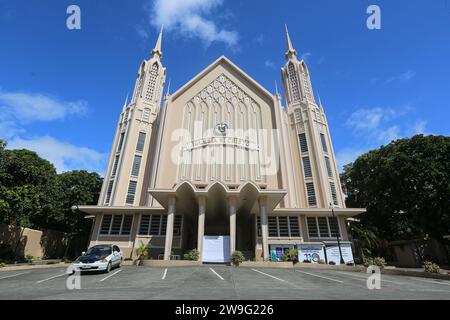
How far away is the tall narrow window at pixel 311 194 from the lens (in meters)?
31.0

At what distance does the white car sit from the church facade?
7.52 metres

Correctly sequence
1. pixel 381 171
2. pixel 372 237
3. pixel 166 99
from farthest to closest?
pixel 166 99
pixel 381 171
pixel 372 237

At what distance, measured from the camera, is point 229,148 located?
32531 millimetres

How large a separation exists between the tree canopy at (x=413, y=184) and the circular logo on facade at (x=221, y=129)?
838 inches

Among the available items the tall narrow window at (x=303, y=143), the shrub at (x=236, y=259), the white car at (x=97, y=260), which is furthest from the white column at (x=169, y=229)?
the tall narrow window at (x=303, y=143)

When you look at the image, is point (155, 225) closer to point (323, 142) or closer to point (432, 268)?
point (432, 268)

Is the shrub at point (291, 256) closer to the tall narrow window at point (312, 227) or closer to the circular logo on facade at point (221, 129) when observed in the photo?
the tall narrow window at point (312, 227)

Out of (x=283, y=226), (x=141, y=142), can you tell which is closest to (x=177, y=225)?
(x=283, y=226)

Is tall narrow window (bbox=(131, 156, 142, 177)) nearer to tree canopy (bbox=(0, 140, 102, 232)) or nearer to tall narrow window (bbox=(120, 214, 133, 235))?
tall narrow window (bbox=(120, 214, 133, 235))
